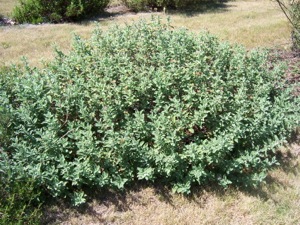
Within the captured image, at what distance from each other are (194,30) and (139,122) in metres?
5.16

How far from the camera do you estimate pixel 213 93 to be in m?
3.76

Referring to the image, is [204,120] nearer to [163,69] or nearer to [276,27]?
[163,69]

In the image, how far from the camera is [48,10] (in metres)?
8.65

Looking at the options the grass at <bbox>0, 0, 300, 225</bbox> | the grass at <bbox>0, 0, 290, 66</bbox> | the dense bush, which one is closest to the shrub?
the grass at <bbox>0, 0, 290, 66</bbox>

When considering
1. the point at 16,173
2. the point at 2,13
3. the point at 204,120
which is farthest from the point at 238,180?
the point at 2,13

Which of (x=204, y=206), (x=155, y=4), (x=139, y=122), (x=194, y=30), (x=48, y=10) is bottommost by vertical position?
(x=204, y=206)

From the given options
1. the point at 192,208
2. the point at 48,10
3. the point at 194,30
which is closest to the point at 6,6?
the point at 48,10

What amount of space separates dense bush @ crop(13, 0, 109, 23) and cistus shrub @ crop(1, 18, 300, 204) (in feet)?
15.6

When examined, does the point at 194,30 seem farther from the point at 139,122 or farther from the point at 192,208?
the point at 192,208

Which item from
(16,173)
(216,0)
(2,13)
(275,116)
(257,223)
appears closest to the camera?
(16,173)

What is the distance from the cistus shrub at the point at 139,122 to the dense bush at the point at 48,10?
4.74 meters

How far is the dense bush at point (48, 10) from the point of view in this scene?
27.8 feet

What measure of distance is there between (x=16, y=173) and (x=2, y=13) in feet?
25.2

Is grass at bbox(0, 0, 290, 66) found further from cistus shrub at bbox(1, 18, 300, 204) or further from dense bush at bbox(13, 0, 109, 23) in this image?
cistus shrub at bbox(1, 18, 300, 204)
